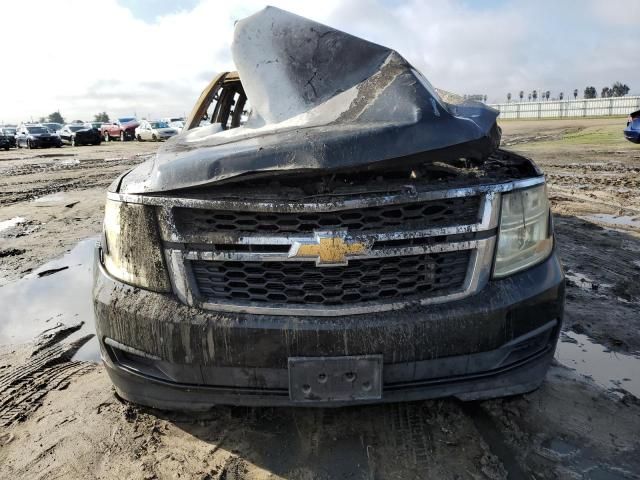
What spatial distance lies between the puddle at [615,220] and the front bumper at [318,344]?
15.5 feet

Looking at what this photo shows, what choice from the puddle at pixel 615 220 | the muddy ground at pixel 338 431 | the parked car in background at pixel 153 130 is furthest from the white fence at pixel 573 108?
the muddy ground at pixel 338 431

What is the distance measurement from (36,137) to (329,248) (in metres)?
35.5

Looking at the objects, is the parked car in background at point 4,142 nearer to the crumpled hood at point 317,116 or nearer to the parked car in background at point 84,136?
the parked car in background at point 84,136

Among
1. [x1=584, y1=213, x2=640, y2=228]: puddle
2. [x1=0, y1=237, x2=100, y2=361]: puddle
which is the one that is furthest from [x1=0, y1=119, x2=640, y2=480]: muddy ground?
[x1=584, y1=213, x2=640, y2=228]: puddle

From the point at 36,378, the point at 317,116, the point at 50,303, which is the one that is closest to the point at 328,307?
the point at 317,116

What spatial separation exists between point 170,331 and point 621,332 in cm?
277

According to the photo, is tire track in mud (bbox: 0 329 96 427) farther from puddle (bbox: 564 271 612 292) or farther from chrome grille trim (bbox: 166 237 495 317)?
puddle (bbox: 564 271 612 292)

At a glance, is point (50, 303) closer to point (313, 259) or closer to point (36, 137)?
point (313, 259)

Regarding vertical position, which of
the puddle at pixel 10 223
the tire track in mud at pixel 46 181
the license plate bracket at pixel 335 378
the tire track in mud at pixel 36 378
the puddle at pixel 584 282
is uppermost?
the license plate bracket at pixel 335 378

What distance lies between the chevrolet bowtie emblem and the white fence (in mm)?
51234

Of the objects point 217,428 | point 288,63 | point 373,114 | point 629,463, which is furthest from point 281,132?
point 629,463

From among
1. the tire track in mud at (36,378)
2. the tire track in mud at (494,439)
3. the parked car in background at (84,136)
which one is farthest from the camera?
the parked car in background at (84,136)

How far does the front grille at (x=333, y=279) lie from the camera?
1.84m

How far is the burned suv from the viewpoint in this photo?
180 cm
